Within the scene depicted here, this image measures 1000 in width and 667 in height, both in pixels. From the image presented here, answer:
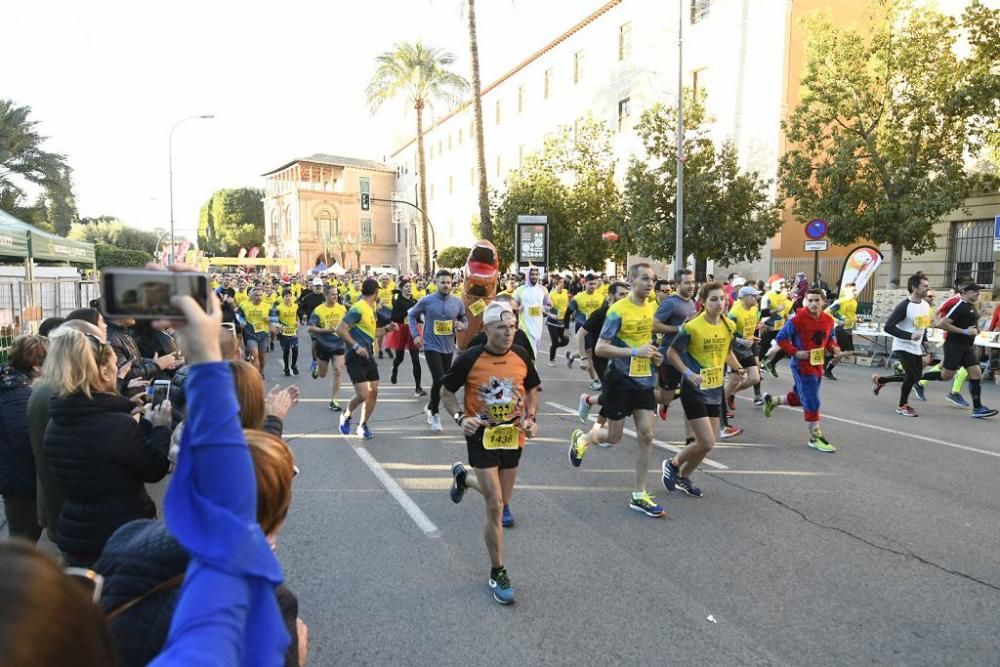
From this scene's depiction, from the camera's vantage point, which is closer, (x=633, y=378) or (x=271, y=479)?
(x=271, y=479)

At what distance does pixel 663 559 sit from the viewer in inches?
176

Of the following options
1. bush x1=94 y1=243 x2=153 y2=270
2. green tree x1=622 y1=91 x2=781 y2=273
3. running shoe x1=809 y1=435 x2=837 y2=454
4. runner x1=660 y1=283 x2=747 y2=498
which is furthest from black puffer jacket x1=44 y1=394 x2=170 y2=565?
bush x1=94 y1=243 x2=153 y2=270

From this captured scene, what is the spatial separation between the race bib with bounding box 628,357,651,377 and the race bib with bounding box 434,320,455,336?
376 centimetres

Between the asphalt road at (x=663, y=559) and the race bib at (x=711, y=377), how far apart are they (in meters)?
0.99

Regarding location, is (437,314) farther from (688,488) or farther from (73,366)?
(73,366)

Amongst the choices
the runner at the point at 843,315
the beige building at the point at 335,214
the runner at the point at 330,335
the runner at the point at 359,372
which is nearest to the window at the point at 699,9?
the runner at the point at 843,315

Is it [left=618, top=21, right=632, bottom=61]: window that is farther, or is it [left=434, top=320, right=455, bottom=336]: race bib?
[left=618, top=21, right=632, bottom=61]: window

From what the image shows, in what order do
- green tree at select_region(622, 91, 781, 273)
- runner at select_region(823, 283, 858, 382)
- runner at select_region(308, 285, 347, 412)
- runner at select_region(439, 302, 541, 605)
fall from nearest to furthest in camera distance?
runner at select_region(439, 302, 541, 605)
runner at select_region(308, 285, 347, 412)
runner at select_region(823, 283, 858, 382)
green tree at select_region(622, 91, 781, 273)

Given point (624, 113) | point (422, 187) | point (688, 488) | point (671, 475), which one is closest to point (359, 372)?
point (671, 475)

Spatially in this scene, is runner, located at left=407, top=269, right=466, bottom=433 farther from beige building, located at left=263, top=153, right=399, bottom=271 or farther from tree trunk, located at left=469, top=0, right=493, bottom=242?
beige building, located at left=263, top=153, right=399, bottom=271

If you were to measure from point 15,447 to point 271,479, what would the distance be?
2755 millimetres

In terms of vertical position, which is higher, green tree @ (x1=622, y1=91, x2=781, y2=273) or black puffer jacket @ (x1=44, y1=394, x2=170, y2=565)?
green tree @ (x1=622, y1=91, x2=781, y2=273)

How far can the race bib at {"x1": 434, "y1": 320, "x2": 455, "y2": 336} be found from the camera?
8930 millimetres

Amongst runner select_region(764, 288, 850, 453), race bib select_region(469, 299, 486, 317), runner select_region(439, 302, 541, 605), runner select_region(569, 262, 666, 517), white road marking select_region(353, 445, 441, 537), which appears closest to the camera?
runner select_region(439, 302, 541, 605)
